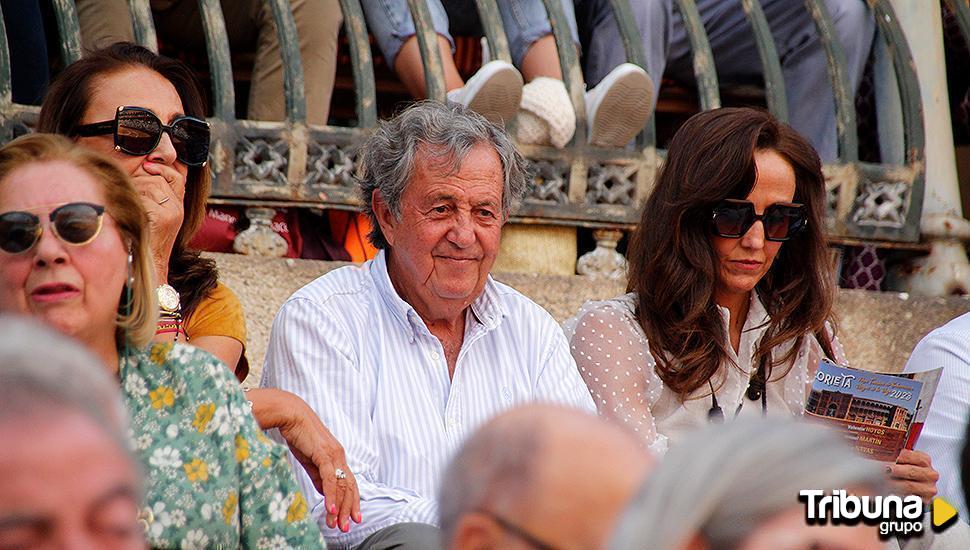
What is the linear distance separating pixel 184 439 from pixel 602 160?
271 centimetres

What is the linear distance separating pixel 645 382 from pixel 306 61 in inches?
74.7

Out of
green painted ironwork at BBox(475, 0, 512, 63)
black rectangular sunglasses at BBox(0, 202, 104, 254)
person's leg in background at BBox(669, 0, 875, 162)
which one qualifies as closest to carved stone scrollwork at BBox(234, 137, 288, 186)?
green painted ironwork at BBox(475, 0, 512, 63)

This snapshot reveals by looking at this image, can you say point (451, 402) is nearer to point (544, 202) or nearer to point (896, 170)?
point (544, 202)

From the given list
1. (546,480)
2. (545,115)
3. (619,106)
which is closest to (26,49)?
(545,115)

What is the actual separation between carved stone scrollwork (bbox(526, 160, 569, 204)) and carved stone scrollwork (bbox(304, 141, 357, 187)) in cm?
66

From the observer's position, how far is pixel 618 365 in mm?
3818

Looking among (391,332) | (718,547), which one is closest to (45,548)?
(718,547)

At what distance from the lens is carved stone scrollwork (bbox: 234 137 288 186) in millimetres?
4730

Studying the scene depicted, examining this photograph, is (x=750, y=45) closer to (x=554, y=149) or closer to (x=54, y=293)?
(x=554, y=149)

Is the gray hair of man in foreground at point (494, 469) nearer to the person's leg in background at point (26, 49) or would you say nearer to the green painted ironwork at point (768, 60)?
the person's leg in background at point (26, 49)

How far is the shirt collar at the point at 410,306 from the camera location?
3.65 meters

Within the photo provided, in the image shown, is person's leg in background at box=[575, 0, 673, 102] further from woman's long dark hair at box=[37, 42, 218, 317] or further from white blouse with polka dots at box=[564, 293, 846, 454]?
woman's long dark hair at box=[37, 42, 218, 317]

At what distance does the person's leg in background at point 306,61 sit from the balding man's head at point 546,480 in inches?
143

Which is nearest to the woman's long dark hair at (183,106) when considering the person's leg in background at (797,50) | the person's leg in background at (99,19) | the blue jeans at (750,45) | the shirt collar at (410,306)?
the shirt collar at (410,306)
